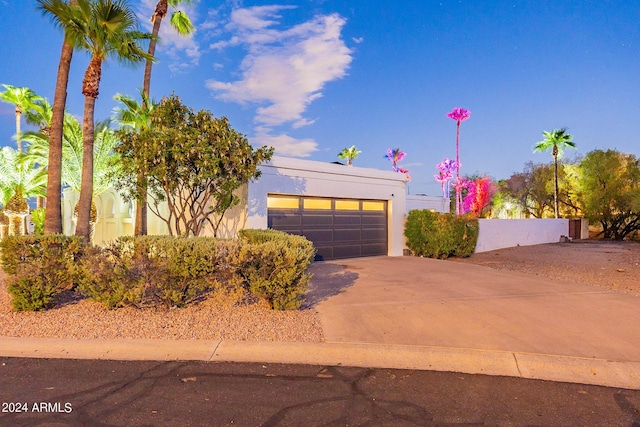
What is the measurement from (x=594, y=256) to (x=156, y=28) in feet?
66.1

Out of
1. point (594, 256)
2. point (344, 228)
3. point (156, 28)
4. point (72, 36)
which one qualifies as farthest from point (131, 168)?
point (594, 256)

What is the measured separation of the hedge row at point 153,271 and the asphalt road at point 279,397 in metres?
1.71

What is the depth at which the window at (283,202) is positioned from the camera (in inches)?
512

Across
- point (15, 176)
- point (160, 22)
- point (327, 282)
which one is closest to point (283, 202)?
point (327, 282)

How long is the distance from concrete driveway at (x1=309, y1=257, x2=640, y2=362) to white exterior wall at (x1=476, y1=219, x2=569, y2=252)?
9.37m

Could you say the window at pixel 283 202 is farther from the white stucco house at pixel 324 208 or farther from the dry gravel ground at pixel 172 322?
the dry gravel ground at pixel 172 322

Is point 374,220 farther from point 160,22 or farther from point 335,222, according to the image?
point 160,22

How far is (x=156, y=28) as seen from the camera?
57.6ft

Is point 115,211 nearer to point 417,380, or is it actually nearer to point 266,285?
point 266,285

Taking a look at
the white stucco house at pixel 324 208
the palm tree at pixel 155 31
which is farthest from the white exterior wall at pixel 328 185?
the palm tree at pixel 155 31

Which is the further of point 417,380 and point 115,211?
point 115,211

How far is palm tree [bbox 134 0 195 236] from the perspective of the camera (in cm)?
1442

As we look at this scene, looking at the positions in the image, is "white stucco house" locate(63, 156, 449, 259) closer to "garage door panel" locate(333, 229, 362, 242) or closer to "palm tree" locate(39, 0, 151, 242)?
"garage door panel" locate(333, 229, 362, 242)

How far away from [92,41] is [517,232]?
68.7 feet
